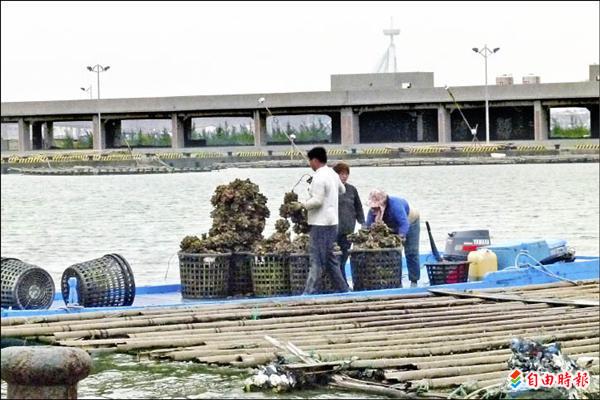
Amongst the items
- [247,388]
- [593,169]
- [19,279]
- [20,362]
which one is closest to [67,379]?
[20,362]

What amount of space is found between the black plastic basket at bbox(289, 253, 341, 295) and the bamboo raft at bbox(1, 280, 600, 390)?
54 centimetres

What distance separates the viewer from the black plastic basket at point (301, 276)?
1316 cm

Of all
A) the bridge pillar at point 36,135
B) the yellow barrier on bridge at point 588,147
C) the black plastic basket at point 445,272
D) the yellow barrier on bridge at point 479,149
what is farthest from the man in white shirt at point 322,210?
the bridge pillar at point 36,135

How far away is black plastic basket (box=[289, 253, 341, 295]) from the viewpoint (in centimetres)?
1316

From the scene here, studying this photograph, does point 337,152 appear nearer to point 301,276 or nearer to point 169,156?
point 169,156

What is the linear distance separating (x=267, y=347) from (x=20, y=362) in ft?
22.6

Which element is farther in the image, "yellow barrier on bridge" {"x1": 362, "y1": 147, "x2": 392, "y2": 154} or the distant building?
the distant building

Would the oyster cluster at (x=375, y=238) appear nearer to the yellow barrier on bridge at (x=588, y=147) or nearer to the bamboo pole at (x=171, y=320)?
the bamboo pole at (x=171, y=320)

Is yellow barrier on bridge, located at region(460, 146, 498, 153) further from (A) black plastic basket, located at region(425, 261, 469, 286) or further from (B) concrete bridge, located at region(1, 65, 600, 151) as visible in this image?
(A) black plastic basket, located at region(425, 261, 469, 286)

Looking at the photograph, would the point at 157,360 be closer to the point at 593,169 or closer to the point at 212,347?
the point at 212,347

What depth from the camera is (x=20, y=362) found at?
3.37 meters

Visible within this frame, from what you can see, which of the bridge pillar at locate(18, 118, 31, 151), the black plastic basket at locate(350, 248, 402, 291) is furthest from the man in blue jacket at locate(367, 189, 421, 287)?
the bridge pillar at locate(18, 118, 31, 151)

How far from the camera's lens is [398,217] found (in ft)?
45.9

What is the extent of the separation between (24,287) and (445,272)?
445cm
